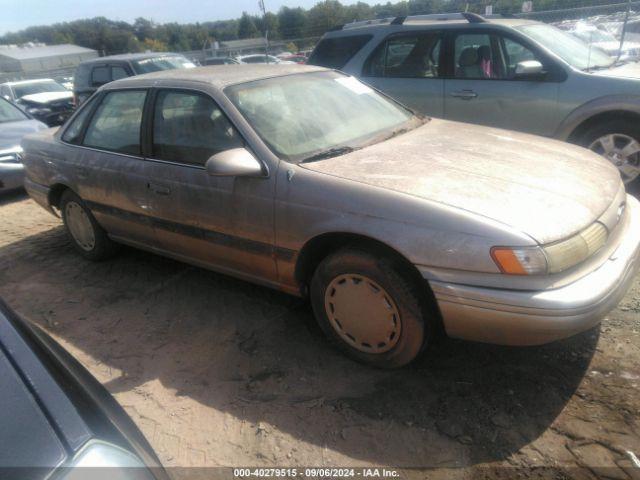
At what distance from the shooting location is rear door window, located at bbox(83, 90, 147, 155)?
3.70m

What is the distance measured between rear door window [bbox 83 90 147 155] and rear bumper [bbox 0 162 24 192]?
3.41m

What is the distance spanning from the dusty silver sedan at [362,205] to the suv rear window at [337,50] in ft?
8.28

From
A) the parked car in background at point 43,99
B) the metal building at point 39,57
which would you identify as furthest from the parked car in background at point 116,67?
the metal building at point 39,57

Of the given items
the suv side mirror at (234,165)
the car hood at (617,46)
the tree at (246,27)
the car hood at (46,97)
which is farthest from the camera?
the tree at (246,27)

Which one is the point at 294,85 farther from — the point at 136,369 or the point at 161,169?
the point at 136,369

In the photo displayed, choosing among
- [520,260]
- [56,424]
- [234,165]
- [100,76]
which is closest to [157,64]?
[100,76]

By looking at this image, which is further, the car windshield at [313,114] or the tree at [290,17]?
the tree at [290,17]

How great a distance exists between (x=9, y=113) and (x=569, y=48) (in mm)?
7927

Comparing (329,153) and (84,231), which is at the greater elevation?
(329,153)

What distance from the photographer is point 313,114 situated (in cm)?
325

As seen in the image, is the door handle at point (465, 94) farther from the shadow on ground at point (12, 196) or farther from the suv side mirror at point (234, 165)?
the shadow on ground at point (12, 196)

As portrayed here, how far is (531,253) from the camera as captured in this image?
2184 millimetres

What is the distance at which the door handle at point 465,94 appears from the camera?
17.4 ft

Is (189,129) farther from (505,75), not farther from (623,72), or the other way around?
(623,72)
